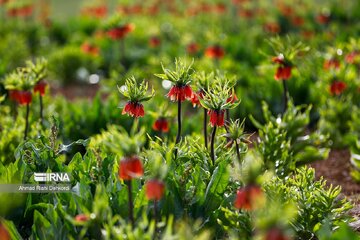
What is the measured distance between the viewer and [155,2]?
42.2 ft

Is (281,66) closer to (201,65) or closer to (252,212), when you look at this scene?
(252,212)

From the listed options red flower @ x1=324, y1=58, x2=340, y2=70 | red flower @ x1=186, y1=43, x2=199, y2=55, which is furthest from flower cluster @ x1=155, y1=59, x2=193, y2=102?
red flower @ x1=186, y1=43, x2=199, y2=55

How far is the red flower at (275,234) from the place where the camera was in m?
2.33

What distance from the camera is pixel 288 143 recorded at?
15.8 ft

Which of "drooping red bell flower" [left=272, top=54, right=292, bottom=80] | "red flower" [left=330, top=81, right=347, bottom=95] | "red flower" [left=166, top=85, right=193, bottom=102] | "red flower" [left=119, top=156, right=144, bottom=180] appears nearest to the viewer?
"red flower" [left=119, top=156, right=144, bottom=180]

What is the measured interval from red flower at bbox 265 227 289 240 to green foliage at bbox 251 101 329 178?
7.37 feet

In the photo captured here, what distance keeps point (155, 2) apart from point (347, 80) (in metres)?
6.97

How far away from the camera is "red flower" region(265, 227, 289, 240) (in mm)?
2334

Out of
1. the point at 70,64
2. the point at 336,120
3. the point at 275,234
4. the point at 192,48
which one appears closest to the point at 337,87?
the point at 336,120

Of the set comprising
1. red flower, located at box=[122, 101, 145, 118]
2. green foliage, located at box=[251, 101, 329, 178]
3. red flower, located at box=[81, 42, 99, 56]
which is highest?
red flower, located at box=[122, 101, 145, 118]

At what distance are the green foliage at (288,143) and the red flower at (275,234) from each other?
7.37ft

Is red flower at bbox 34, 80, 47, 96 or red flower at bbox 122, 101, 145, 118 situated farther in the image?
red flower at bbox 34, 80, 47, 96

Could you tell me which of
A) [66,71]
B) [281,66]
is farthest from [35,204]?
[66,71]

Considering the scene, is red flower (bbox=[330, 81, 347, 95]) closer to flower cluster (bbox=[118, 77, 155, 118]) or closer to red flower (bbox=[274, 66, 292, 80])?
red flower (bbox=[274, 66, 292, 80])
